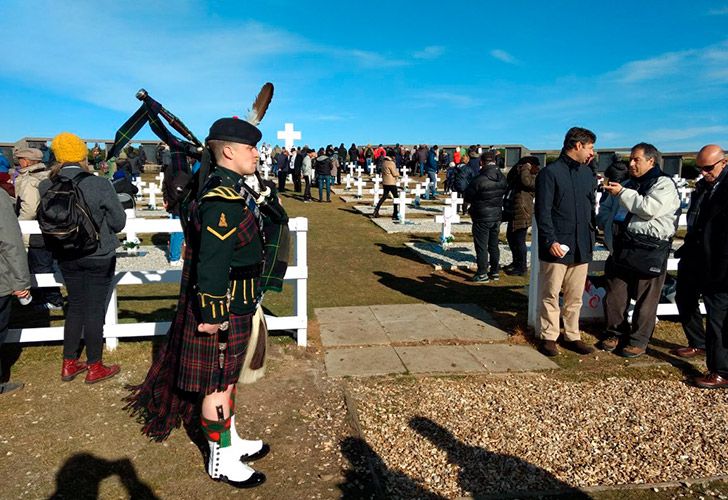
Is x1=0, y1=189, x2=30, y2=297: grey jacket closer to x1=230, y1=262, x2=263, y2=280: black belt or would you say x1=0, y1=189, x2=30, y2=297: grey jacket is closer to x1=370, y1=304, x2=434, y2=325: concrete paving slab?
x1=230, y1=262, x2=263, y2=280: black belt

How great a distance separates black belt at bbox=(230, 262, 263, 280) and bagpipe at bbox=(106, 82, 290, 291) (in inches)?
4.0

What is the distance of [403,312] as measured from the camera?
259 inches

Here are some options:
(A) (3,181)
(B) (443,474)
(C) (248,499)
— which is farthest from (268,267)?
(A) (3,181)

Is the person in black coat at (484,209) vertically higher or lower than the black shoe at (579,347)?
higher

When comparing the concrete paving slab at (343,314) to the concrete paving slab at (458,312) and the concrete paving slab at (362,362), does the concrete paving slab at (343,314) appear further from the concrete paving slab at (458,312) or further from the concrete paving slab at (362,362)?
the concrete paving slab at (362,362)

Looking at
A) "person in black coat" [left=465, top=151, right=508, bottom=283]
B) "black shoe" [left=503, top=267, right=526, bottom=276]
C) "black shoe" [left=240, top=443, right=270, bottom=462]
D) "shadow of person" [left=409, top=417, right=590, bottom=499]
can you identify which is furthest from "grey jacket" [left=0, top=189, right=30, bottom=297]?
"black shoe" [left=503, top=267, right=526, bottom=276]

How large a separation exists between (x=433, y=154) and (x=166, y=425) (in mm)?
19884

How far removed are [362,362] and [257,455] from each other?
5.73ft

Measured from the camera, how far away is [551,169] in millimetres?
5016

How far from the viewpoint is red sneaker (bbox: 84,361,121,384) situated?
4.32 meters

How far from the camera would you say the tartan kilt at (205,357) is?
2.96 metres

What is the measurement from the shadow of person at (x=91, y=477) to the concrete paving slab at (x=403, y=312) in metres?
3.55

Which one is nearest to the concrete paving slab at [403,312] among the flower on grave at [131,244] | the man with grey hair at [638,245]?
the man with grey hair at [638,245]

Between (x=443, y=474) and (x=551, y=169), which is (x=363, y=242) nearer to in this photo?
(x=551, y=169)
